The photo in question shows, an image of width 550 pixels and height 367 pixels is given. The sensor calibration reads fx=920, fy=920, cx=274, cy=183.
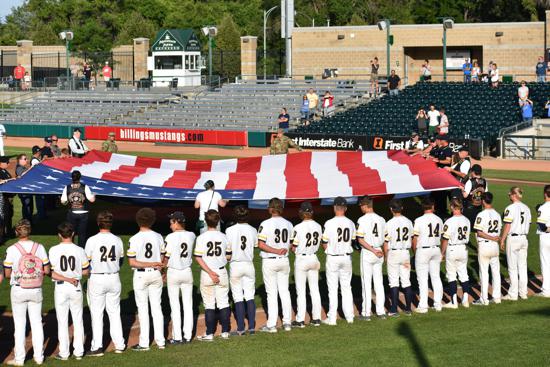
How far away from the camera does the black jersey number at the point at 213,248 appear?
11.4 m

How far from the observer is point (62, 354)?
35.7 ft

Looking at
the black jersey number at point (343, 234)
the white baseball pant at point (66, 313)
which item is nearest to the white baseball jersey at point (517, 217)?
the black jersey number at point (343, 234)

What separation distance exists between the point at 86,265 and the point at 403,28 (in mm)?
40683

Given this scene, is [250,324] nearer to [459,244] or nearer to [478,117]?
[459,244]

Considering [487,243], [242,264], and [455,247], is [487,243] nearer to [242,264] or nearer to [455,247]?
[455,247]

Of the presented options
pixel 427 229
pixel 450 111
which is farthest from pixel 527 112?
pixel 427 229

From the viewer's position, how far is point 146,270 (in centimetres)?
1116

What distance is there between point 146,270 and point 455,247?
4440 millimetres

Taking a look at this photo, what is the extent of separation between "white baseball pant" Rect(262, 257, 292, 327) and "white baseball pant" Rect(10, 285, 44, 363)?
290 cm

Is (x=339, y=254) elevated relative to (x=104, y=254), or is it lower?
lower

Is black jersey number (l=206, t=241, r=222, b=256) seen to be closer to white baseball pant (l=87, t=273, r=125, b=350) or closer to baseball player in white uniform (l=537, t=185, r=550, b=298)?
white baseball pant (l=87, t=273, r=125, b=350)

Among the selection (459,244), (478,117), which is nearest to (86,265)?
(459,244)

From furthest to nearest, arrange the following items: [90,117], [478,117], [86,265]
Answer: [90,117]
[478,117]
[86,265]

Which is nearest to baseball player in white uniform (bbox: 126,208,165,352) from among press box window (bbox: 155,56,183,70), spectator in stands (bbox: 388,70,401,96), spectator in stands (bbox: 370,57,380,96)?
spectator in stands (bbox: 388,70,401,96)
